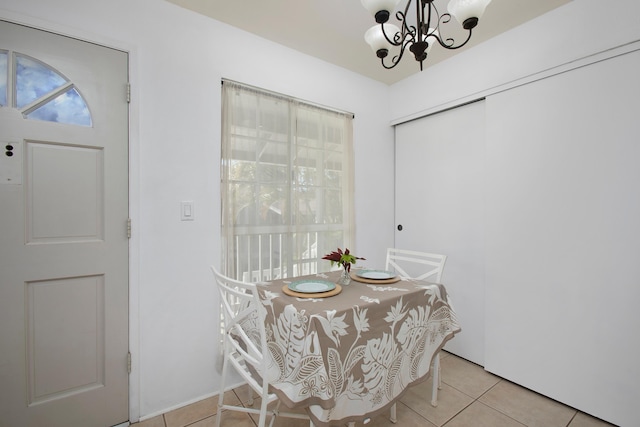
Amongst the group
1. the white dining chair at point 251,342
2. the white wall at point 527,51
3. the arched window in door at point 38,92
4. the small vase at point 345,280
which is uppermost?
the white wall at point 527,51

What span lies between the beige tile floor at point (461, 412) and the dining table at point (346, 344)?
1.31 ft

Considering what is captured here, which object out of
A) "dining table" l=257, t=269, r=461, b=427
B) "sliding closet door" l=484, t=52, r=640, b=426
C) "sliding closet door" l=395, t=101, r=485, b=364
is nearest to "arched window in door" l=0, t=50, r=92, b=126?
"dining table" l=257, t=269, r=461, b=427

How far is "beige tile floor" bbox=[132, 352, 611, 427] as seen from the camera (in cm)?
162

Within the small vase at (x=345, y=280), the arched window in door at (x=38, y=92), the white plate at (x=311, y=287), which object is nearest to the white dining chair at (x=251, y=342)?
the white plate at (x=311, y=287)

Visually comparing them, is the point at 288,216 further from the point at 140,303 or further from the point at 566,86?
the point at 566,86

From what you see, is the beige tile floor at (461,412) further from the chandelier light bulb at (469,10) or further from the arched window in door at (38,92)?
the chandelier light bulb at (469,10)

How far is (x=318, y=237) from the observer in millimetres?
2459

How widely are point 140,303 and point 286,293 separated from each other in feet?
3.08

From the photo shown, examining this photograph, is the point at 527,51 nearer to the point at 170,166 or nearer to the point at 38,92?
the point at 170,166

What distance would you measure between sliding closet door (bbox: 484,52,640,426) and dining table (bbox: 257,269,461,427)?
0.85m

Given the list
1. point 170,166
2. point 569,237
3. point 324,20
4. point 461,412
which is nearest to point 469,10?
point 324,20

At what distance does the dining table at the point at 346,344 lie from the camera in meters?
1.12

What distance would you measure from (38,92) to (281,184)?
56.4 inches

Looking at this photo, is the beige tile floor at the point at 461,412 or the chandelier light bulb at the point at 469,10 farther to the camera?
the beige tile floor at the point at 461,412
